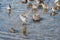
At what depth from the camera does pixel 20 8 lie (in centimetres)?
1622

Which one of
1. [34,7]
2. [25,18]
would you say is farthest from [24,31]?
[34,7]

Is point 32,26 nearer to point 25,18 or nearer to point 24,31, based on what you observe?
point 24,31

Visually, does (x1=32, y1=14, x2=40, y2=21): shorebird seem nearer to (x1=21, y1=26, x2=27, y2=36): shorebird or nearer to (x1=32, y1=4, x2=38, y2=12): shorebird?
(x1=21, y1=26, x2=27, y2=36): shorebird

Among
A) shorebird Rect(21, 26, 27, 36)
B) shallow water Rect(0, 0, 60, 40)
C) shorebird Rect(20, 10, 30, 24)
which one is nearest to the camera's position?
shallow water Rect(0, 0, 60, 40)

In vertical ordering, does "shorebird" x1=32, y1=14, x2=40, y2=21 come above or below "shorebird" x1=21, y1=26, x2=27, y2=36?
above

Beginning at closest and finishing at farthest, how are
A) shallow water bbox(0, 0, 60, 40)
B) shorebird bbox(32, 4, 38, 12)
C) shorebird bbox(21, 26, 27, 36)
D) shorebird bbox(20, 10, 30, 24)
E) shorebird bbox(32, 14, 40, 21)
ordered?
shallow water bbox(0, 0, 60, 40) < shorebird bbox(21, 26, 27, 36) < shorebird bbox(20, 10, 30, 24) < shorebird bbox(32, 14, 40, 21) < shorebird bbox(32, 4, 38, 12)

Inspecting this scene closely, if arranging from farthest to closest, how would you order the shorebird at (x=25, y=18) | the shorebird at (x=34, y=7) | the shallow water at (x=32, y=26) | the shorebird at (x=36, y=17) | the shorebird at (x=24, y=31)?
the shorebird at (x=34, y=7), the shorebird at (x=36, y=17), the shorebird at (x=25, y=18), the shorebird at (x=24, y=31), the shallow water at (x=32, y=26)

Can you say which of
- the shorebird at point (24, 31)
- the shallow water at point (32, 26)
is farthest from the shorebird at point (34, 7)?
the shorebird at point (24, 31)

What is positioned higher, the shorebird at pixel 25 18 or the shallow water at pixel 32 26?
the shorebird at pixel 25 18

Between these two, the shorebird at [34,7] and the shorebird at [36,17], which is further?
the shorebird at [34,7]

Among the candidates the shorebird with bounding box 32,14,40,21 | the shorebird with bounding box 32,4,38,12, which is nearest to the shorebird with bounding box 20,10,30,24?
the shorebird with bounding box 32,14,40,21

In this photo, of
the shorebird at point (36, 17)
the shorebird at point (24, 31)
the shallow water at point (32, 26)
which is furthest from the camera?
the shorebird at point (36, 17)

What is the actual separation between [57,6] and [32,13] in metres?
1.65

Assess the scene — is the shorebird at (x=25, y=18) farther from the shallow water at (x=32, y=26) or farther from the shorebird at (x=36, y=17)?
the shorebird at (x=36, y=17)
